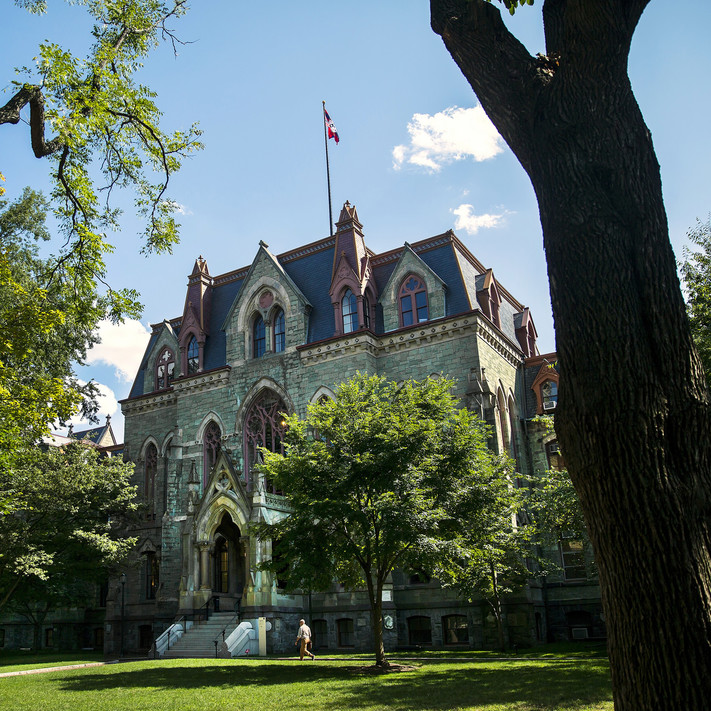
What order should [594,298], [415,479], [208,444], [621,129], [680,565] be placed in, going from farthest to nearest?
[208,444] → [415,479] → [621,129] → [594,298] → [680,565]

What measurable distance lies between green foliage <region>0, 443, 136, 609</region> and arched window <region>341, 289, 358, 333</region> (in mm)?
12280

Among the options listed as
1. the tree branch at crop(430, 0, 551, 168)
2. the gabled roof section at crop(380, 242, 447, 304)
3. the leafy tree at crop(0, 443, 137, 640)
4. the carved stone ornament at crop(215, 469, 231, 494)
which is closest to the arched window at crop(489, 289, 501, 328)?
the gabled roof section at crop(380, 242, 447, 304)

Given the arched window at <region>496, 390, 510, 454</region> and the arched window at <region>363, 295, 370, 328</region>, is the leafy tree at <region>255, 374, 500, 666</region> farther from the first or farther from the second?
the arched window at <region>363, 295, 370, 328</region>

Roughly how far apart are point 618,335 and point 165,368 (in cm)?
3568

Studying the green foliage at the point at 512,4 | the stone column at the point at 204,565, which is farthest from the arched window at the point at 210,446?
the green foliage at the point at 512,4

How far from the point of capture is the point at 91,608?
133 feet

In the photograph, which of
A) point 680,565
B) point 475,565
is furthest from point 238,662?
point 680,565

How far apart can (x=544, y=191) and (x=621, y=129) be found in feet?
2.41

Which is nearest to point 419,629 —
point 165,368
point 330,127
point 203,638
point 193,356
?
point 203,638

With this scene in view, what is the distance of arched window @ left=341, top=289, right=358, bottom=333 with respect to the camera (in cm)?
3125

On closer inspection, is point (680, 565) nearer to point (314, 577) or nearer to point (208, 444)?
point (314, 577)

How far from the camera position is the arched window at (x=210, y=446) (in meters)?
33.5

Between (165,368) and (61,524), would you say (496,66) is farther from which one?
(165,368)

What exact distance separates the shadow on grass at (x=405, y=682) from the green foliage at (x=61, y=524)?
9.18 meters
